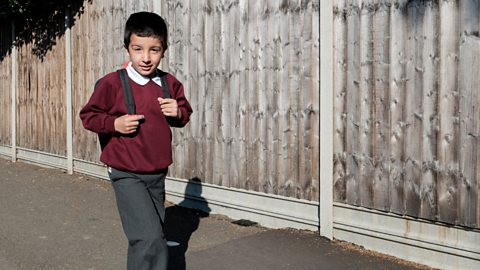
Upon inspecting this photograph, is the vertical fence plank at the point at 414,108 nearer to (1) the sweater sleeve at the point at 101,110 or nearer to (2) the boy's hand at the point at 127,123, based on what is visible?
(2) the boy's hand at the point at 127,123

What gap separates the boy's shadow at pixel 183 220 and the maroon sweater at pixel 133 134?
4.23ft

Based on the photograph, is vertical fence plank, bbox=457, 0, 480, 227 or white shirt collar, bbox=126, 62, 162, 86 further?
vertical fence plank, bbox=457, 0, 480, 227

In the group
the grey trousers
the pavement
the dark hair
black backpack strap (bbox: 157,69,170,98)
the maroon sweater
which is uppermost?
the dark hair

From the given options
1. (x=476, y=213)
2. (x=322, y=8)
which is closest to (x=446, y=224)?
(x=476, y=213)

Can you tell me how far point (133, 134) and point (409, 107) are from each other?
2139 mm

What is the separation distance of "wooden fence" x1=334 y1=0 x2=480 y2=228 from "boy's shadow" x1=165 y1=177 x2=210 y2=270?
1445mm

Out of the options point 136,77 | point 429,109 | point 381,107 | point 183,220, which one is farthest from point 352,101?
point 183,220

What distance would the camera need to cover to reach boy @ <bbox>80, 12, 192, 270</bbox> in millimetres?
3578

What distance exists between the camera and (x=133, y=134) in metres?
3.61

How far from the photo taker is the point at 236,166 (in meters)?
6.16

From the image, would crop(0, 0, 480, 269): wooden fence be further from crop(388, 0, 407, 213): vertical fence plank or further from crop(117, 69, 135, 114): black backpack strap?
crop(117, 69, 135, 114): black backpack strap

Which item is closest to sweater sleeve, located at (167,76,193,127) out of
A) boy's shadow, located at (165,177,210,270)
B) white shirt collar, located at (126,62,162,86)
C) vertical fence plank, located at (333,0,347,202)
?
white shirt collar, located at (126,62,162,86)

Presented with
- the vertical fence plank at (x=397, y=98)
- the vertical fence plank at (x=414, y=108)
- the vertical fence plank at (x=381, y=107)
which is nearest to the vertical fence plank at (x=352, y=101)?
the vertical fence plank at (x=381, y=107)

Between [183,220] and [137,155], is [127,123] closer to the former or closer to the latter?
[137,155]
